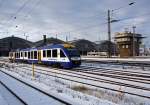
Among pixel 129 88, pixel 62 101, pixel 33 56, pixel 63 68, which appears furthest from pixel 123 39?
pixel 62 101

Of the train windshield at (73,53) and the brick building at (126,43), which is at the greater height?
the brick building at (126,43)

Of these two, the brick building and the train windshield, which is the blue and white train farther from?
the brick building

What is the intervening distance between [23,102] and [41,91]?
3263 mm

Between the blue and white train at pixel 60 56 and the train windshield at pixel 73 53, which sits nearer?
the blue and white train at pixel 60 56

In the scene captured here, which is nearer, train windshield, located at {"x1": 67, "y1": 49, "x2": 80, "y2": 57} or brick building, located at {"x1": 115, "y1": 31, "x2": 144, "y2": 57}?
train windshield, located at {"x1": 67, "y1": 49, "x2": 80, "y2": 57}

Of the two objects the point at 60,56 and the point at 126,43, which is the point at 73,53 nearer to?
the point at 60,56

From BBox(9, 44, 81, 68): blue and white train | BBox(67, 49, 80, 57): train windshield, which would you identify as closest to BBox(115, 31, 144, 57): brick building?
BBox(9, 44, 81, 68): blue and white train

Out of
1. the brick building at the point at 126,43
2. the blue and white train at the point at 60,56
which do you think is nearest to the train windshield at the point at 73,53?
the blue and white train at the point at 60,56

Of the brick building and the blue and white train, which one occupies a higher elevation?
the brick building

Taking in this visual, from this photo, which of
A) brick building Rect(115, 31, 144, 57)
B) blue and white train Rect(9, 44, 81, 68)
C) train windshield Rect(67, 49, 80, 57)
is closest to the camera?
blue and white train Rect(9, 44, 81, 68)

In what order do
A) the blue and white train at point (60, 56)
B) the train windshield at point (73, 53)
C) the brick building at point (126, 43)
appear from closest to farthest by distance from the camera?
the blue and white train at point (60, 56), the train windshield at point (73, 53), the brick building at point (126, 43)

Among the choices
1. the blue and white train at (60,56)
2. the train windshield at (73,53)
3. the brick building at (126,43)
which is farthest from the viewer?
the brick building at (126,43)

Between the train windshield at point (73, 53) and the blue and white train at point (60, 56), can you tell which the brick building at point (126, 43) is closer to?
the blue and white train at point (60, 56)

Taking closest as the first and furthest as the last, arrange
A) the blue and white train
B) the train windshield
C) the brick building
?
the blue and white train, the train windshield, the brick building
